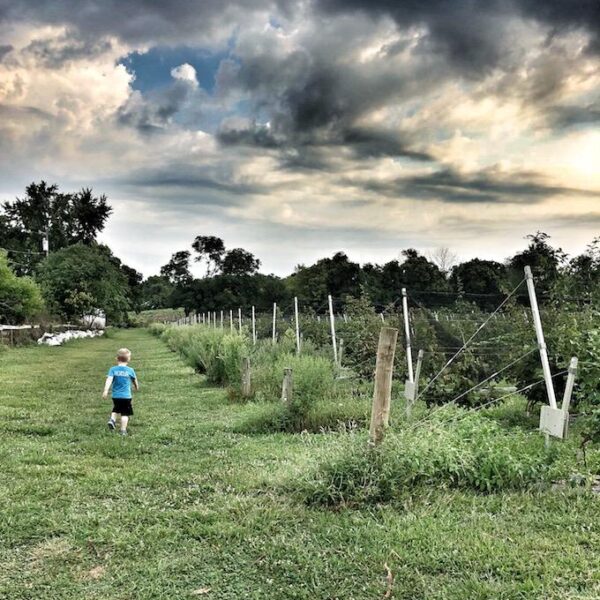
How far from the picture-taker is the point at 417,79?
39.1ft

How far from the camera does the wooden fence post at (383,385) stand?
5215mm

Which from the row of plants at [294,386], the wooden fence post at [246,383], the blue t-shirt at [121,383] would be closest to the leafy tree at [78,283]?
the row of plants at [294,386]

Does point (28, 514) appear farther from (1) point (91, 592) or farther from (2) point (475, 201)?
(2) point (475, 201)

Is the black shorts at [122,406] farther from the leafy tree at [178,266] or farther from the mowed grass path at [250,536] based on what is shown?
the leafy tree at [178,266]

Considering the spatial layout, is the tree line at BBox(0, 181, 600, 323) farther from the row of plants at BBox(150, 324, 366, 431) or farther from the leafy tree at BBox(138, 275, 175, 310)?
the leafy tree at BBox(138, 275, 175, 310)

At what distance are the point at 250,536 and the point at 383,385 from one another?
1824 millimetres

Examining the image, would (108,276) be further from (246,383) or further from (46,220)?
(246,383)

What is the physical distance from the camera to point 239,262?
96938 mm

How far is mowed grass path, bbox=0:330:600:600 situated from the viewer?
11.5 ft

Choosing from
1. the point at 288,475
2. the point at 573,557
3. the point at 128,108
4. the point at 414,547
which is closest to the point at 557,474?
the point at 573,557

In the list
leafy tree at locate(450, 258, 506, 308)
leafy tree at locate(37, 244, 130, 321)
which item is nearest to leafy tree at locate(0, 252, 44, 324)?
leafy tree at locate(37, 244, 130, 321)

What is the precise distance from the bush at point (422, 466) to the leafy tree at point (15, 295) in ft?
87.3

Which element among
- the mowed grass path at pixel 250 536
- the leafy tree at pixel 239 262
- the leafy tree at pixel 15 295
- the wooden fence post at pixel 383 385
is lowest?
the mowed grass path at pixel 250 536

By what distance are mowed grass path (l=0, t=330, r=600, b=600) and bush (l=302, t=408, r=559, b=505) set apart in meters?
0.21
